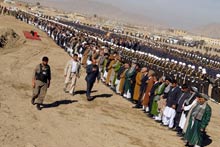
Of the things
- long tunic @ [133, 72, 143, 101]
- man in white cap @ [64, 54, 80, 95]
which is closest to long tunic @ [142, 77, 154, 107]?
long tunic @ [133, 72, 143, 101]

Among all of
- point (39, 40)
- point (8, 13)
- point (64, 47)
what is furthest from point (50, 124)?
point (8, 13)

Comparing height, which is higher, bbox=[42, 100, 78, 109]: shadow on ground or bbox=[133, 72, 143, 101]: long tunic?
bbox=[133, 72, 143, 101]: long tunic

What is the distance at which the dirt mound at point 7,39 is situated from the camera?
26.5 meters

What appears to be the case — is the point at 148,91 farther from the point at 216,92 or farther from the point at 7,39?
the point at 7,39

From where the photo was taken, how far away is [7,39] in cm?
2794

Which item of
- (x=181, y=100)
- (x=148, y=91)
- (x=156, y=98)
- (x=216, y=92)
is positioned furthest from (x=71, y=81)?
(x=216, y=92)

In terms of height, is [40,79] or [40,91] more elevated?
[40,79]

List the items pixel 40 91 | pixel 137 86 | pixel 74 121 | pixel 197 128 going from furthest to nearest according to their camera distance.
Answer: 1. pixel 137 86
2. pixel 40 91
3. pixel 74 121
4. pixel 197 128

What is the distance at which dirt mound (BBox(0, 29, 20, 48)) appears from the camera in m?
26.5

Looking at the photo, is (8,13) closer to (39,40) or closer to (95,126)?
(39,40)

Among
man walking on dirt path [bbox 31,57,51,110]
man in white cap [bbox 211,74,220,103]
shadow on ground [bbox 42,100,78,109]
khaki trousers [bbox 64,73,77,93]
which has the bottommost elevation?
man in white cap [bbox 211,74,220,103]

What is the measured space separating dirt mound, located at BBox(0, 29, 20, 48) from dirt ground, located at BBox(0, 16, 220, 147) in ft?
27.8

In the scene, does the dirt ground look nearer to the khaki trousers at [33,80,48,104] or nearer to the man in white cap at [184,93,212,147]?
the khaki trousers at [33,80,48,104]

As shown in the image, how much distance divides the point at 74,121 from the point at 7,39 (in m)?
17.1
